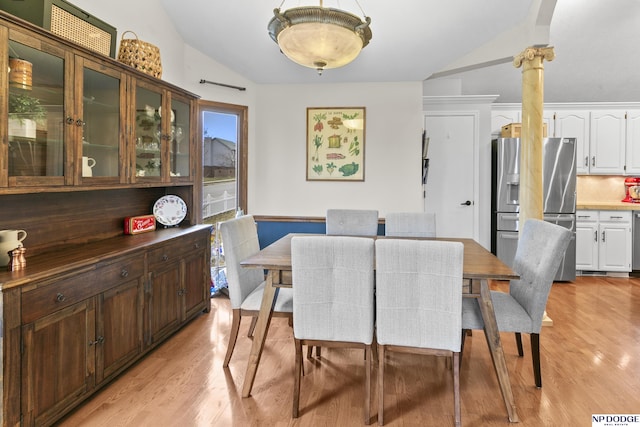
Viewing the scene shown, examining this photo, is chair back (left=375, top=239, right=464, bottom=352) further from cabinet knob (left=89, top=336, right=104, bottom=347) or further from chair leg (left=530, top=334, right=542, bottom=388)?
cabinet knob (left=89, top=336, right=104, bottom=347)

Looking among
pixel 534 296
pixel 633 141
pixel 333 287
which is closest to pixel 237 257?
pixel 333 287

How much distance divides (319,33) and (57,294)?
6.18ft

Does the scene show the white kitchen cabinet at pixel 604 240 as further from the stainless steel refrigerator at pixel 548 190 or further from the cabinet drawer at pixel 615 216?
the stainless steel refrigerator at pixel 548 190

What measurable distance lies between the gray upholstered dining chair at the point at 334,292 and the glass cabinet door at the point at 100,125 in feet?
4.35

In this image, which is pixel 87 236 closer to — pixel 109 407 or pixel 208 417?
pixel 109 407

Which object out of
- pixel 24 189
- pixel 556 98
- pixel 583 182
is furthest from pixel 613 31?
pixel 24 189

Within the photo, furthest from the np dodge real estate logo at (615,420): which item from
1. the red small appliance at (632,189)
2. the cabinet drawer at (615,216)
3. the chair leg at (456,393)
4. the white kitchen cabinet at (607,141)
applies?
the red small appliance at (632,189)

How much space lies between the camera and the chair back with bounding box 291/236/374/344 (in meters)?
2.06

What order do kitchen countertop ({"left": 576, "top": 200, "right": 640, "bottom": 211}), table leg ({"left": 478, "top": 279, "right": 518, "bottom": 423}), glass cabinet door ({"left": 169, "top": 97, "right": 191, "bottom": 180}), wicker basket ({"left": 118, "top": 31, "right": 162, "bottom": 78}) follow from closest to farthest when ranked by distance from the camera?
table leg ({"left": 478, "top": 279, "right": 518, "bottom": 423})
wicker basket ({"left": 118, "top": 31, "right": 162, "bottom": 78})
glass cabinet door ({"left": 169, "top": 97, "right": 191, "bottom": 180})
kitchen countertop ({"left": 576, "top": 200, "right": 640, "bottom": 211})

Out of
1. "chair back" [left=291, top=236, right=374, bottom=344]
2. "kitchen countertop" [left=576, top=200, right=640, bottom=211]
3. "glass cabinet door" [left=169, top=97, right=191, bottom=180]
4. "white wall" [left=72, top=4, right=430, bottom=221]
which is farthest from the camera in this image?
"kitchen countertop" [left=576, top=200, right=640, bottom=211]

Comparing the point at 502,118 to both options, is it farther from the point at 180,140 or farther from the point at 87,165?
the point at 87,165

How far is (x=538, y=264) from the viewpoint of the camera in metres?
2.43

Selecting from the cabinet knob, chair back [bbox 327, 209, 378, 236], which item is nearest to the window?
chair back [bbox 327, 209, 378, 236]

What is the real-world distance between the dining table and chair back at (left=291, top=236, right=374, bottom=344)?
219 millimetres
